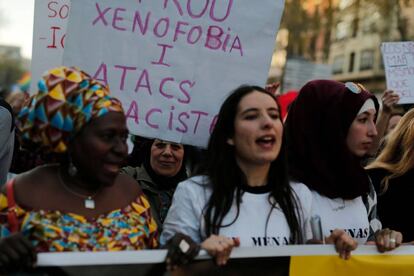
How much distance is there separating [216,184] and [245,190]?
0.13m

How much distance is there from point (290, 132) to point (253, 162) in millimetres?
567

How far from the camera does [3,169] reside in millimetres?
4137

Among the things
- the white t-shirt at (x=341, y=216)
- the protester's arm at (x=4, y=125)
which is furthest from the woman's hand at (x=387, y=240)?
the protester's arm at (x=4, y=125)

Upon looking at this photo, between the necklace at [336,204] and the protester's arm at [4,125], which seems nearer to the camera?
the necklace at [336,204]

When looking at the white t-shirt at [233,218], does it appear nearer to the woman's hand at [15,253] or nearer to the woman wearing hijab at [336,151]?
the woman wearing hijab at [336,151]

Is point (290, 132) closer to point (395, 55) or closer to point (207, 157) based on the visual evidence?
point (207, 157)

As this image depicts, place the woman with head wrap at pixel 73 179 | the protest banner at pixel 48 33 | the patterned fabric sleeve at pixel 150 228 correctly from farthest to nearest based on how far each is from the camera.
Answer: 1. the protest banner at pixel 48 33
2. the patterned fabric sleeve at pixel 150 228
3. the woman with head wrap at pixel 73 179

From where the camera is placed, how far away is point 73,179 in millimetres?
2762

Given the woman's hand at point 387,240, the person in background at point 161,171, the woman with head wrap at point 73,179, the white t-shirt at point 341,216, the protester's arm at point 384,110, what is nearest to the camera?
the woman with head wrap at point 73,179

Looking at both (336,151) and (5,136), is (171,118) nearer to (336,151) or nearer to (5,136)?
(336,151)

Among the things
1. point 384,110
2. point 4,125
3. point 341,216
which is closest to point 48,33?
point 4,125

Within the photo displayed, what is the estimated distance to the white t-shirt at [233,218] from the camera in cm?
A: 296

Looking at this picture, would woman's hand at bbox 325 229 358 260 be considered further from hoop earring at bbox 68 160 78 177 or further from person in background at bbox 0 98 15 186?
person in background at bbox 0 98 15 186

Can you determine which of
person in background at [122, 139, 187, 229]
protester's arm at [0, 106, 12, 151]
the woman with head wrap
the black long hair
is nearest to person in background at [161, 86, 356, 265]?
the black long hair
